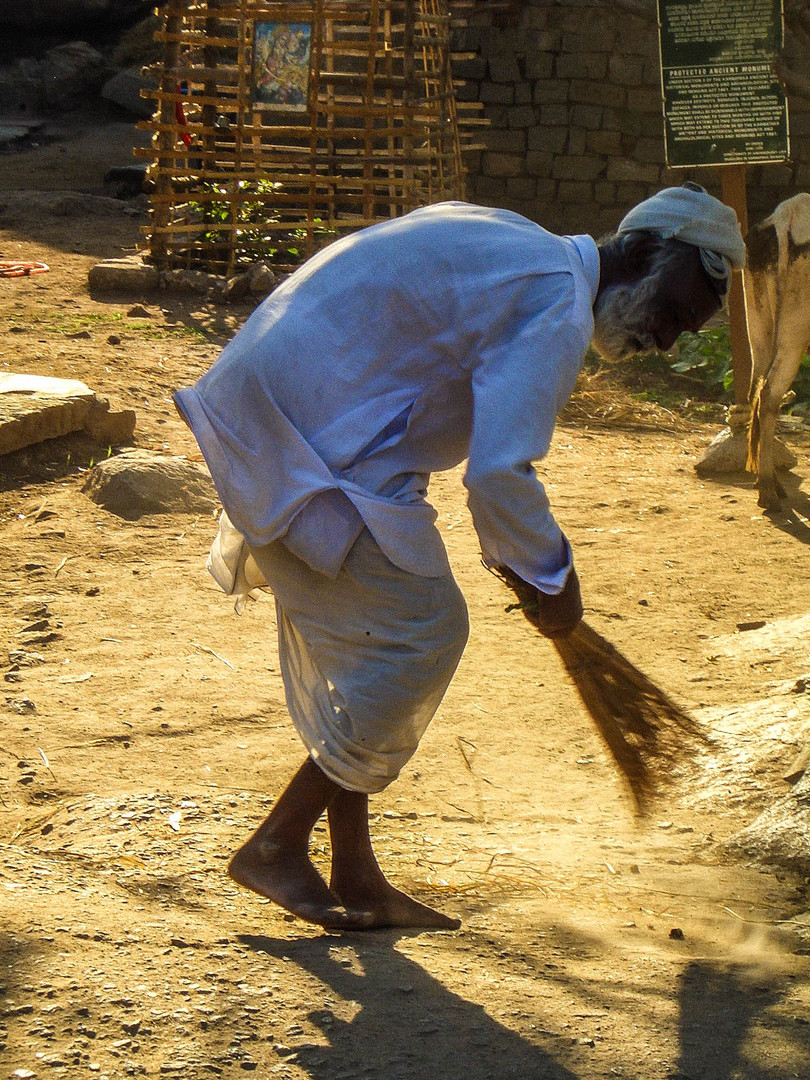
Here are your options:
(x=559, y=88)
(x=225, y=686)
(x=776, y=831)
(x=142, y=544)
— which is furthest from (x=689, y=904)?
(x=559, y=88)

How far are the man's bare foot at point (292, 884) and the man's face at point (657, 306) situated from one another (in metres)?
1.20

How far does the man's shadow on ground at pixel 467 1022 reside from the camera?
1.92 meters

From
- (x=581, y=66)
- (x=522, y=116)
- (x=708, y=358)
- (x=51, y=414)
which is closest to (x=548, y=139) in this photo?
(x=522, y=116)

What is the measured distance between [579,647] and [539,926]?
0.59m

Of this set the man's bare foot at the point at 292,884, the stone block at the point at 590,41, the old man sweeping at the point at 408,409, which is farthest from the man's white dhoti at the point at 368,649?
the stone block at the point at 590,41

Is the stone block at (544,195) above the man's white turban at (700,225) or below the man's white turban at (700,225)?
above

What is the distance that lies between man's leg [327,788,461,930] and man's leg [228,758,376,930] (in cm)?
2

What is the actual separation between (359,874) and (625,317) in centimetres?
123

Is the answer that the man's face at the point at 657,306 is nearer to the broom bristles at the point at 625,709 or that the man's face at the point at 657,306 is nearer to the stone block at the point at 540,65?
the broom bristles at the point at 625,709

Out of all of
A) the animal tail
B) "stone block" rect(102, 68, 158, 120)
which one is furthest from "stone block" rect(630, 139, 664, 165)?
"stone block" rect(102, 68, 158, 120)

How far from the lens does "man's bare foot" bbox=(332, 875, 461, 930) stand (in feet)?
8.14

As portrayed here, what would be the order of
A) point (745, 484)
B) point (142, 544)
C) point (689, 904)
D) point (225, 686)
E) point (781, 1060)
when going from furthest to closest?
point (745, 484) → point (142, 544) → point (225, 686) → point (689, 904) → point (781, 1060)

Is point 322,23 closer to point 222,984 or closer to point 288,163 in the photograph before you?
point 288,163

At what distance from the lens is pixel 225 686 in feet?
12.8
